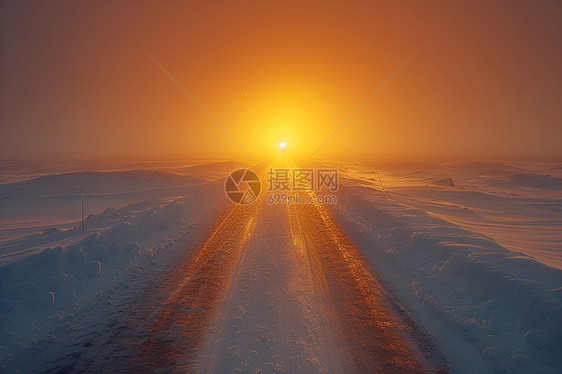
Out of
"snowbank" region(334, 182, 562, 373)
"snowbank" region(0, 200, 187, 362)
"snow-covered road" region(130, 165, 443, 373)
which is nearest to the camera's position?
"snow-covered road" region(130, 165, 443, 373)

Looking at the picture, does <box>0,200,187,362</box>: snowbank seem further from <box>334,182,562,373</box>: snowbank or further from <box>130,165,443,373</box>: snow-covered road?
<box>334,182,562,373</box>: snowbank

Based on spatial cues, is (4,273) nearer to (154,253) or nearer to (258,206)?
(154,253)

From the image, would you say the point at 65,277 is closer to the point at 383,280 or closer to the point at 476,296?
the point at 383,280

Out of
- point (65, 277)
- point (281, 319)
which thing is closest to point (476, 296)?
point (281, 319)

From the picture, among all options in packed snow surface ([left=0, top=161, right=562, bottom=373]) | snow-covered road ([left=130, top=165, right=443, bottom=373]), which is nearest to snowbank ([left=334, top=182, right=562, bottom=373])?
packed snow surface ([left=0, top=161, right=562, bottom=373])

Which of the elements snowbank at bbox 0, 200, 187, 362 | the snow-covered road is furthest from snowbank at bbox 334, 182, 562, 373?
snowbank at bbox 0, 200, 187, 362

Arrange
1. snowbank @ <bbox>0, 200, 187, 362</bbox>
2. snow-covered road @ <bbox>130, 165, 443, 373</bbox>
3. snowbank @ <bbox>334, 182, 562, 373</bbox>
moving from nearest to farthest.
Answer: snow-covered road @ <bbox>130, 165, 443, 373</bbox>
snowbank @ <bbox>334, 182, 562, 373</bbox>
snowbank @ <bbox>0, 200, 187, 362</bbox>

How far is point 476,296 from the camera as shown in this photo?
5.72m

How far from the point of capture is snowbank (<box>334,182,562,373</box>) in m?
4.24

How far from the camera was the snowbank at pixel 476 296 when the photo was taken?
4.24 m

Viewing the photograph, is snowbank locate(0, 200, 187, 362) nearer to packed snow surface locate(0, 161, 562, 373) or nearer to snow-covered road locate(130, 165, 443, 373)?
packed snow surface locate(0, 161, 562, 373)

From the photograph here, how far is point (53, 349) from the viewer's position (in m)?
4.28

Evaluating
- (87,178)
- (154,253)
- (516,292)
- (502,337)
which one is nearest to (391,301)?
(502,337)

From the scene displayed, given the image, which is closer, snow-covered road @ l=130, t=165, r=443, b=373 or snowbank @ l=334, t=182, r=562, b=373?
snow-covered road @ l=130, t=165, r=443, b=373
